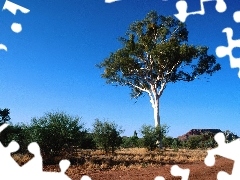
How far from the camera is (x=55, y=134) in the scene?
849 inches

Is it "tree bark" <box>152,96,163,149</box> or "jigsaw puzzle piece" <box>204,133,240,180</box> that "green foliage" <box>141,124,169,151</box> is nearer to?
"tree bark" <box>152,96,163,149</box>

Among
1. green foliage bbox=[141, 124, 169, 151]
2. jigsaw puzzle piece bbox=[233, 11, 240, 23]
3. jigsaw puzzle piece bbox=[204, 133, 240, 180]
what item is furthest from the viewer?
green foliage bbox=[141, 124, 169, 151]

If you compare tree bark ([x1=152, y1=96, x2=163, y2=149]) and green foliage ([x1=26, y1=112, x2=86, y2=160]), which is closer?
green foliage ([x1=26, y1=112, x2=86, y2=160])

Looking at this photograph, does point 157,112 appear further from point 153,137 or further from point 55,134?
point 55,134

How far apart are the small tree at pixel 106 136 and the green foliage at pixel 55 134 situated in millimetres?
7890

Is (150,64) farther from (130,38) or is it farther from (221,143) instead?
(221,143)

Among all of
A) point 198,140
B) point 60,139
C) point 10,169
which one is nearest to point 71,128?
point 60,139

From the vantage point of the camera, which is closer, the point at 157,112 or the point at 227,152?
the point at 227,152

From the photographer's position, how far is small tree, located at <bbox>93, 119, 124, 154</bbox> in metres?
30.2

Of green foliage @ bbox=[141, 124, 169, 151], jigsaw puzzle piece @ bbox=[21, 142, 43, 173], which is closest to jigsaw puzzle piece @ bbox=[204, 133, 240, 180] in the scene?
jigsaw puzzle piece @ bbox=[21, 142, 43, 173]

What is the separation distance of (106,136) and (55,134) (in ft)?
30.1

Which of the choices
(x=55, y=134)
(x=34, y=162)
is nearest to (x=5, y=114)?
(x=55, y=134)

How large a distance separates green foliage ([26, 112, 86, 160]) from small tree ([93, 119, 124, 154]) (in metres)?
7.89

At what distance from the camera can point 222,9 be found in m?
3.79
